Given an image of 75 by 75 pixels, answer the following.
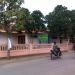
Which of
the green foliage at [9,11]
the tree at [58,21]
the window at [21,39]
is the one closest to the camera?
the green foliage at [9,11]

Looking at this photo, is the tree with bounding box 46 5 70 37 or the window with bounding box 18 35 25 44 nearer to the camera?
the tree with bounding box 46 5 70 37

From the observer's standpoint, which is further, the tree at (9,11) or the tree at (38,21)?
the tree at (38,21)

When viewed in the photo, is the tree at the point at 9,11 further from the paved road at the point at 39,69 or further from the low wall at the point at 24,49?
the paved road at the point at 39,69

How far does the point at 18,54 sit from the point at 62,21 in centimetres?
1103

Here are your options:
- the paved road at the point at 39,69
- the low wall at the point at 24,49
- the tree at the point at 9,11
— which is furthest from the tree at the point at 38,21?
the paved road at the point at 39,69

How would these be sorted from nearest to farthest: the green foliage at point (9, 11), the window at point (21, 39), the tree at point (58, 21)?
the green foliage at point (9, 11) → the tree at point (58, 21) → the window at point (21, 39)

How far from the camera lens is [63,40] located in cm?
4206

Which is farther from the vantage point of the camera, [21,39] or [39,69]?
[21,39]

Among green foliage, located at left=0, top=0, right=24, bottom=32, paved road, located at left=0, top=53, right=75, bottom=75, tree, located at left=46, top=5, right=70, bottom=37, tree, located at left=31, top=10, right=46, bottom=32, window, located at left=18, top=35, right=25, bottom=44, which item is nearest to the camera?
paved road, located at left=0, top=53, right=75, bottom=75

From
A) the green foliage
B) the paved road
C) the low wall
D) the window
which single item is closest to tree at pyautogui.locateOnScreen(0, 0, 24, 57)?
the green foliage

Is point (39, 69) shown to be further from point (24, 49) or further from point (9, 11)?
point (24, 49)

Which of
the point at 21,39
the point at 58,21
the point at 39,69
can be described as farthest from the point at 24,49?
the point at 39,69

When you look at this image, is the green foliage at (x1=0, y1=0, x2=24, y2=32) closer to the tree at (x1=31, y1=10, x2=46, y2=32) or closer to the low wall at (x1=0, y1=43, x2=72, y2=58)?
the low wall at (x1=0, y1=43, x2=72, y2=58)

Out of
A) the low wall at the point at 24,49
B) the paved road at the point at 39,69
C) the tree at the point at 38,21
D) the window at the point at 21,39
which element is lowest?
the paved road at the point at 39,69
